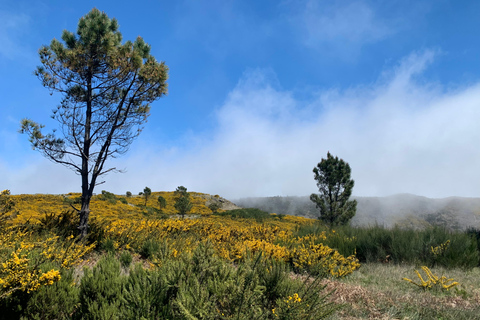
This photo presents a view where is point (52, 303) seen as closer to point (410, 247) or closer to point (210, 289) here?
point (210, 289)

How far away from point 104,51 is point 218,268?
Answer: 24.8ft

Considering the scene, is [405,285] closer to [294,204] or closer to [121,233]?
[121,233]

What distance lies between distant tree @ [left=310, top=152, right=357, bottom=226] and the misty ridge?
64.7 ft

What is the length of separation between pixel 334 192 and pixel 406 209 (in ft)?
141

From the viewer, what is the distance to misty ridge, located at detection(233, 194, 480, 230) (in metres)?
45.6

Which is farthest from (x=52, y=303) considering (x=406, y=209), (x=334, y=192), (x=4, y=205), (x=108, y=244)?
(x=406, y=209)

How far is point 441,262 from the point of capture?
7.68 m

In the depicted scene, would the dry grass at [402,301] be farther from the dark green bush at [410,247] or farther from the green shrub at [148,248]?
the green shrub at [148,248]

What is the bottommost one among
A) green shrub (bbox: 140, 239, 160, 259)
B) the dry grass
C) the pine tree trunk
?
the dry grass

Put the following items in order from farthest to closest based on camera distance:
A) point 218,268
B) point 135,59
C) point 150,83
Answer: point 150,83
point 135,59
point 218,268

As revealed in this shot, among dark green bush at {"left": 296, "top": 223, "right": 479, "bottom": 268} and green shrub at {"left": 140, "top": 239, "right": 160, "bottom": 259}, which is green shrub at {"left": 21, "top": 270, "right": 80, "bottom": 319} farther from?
dark green bush at {"left": 296, "top": 223, "right": 479, "bottom": 268}

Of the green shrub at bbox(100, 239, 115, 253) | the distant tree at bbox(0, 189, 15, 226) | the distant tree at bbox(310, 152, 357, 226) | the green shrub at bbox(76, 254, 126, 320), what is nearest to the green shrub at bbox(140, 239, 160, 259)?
the green shrub at bbox(100, 239, 115, 253)

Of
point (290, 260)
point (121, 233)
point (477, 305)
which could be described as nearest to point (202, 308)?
point (477, 305)

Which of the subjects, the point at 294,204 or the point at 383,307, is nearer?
the point at 383,307
